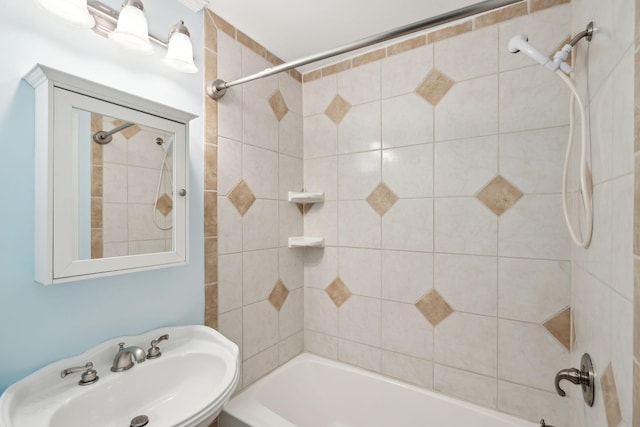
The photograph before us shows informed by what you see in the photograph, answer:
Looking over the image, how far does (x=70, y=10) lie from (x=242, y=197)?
93cm

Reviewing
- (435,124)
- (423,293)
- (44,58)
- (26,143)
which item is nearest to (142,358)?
(26,143)

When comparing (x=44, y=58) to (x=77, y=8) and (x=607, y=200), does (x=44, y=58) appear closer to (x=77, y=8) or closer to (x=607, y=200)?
(x=77, y=8)

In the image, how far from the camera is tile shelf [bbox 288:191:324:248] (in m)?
1.85

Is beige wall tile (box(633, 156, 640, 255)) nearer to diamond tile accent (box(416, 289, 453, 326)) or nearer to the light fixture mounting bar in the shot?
diamond tile accent (box(416, 289, 453, 326))

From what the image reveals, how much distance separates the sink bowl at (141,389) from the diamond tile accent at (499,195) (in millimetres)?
1328

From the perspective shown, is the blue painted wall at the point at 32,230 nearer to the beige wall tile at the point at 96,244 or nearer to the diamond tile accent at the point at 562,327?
the beige wall tile at the point at 96,244

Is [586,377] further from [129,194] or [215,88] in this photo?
[215,88]

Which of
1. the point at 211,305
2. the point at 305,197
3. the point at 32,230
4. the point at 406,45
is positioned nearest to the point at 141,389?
the point at 211,305

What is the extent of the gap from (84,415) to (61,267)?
0.46 m

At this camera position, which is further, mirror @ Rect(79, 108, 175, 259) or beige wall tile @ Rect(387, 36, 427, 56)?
beige wall tile @ Rect(387, 36, 427, 56)

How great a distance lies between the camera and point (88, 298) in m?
1.01

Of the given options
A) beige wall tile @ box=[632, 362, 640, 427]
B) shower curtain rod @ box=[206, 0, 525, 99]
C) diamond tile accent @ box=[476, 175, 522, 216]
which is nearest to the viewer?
beige wall tile @ box=[632, 362, 640, 427]

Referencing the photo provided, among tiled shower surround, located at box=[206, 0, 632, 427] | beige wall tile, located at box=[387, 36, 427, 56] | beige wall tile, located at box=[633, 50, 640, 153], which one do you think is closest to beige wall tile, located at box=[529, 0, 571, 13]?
tiled shower surround, located at box=[206, 0, 632, 427]

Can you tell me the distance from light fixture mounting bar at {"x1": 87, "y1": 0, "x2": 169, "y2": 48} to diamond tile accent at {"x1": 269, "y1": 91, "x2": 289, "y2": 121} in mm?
845
